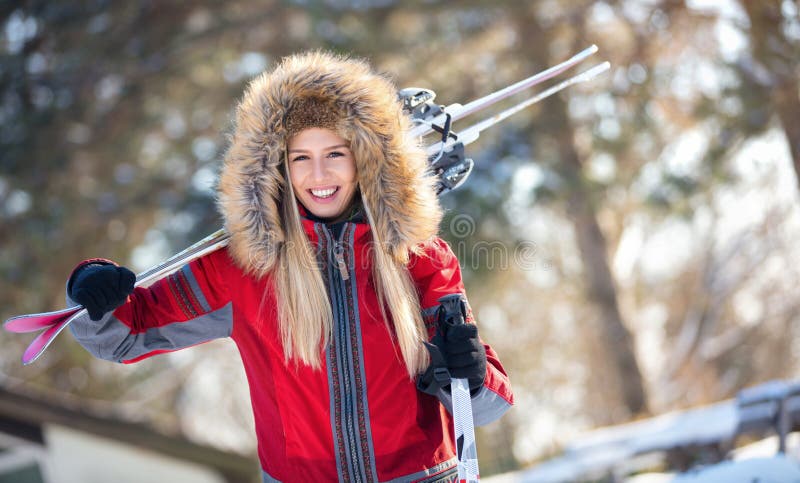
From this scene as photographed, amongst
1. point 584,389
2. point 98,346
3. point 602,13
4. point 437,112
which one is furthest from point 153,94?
point 584,389

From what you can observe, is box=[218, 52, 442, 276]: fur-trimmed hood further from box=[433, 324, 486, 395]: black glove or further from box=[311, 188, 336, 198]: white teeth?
box=[433, 324, 486, 395]: black glove

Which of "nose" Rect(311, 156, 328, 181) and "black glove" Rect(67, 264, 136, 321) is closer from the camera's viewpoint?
"black glove" Rect(67, 264, 136, 321)

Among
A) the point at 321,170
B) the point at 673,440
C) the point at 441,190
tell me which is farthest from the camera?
the point at 673,440

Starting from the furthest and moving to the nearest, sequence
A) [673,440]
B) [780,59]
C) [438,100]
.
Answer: [438,100] → [780,59] → [673,440]

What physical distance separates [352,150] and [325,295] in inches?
19.1

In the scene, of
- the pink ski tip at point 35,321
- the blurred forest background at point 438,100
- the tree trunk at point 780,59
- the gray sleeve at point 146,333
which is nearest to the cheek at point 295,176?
the gray sleeve at point 146,333

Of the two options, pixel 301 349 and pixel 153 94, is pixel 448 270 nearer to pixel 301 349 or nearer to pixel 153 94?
pixel 301 349

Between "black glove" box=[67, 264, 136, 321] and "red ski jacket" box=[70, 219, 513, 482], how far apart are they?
0.07 meters

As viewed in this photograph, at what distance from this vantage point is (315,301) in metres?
2.35

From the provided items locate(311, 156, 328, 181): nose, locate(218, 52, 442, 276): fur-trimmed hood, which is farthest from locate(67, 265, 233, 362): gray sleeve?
locate(311, 156, 328, 181): nose

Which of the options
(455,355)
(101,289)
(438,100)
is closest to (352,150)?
(455,355)

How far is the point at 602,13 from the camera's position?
Result: 8.48m

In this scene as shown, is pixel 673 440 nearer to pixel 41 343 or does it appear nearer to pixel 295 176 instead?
pixel 295 176

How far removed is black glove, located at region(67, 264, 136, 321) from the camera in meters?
2.14
